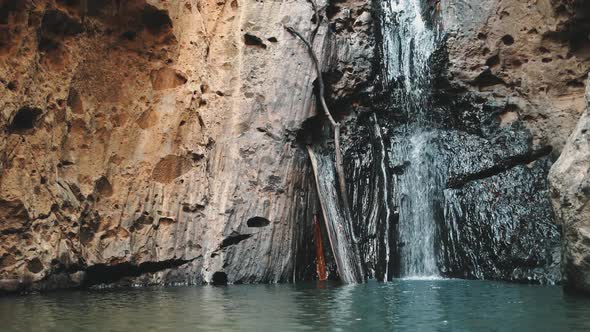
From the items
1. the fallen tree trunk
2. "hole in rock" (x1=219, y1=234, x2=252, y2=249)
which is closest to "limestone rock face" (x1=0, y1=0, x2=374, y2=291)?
"hole in rock" (x1=219, y1=234, x2=252, y2=249)

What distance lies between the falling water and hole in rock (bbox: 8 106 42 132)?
6.30 m

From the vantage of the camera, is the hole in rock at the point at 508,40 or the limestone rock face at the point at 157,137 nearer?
the limestone rock face at the point at 157,137

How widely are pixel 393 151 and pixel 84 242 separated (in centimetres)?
583

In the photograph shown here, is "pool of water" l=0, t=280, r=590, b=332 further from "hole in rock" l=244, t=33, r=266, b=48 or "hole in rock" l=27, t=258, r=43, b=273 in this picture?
"hole in rock" l=244, t=33, r=266, b=48

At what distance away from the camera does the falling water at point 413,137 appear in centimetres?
1123

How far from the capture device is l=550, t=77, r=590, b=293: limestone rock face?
6.69 m

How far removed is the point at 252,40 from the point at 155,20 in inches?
71.2

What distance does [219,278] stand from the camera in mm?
10656

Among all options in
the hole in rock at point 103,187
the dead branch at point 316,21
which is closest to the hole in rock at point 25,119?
the hole in rock at point 103,187

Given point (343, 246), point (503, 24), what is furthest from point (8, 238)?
point (503, 24)

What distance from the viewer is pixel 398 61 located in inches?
512

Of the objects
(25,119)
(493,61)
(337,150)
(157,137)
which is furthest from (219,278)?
(493,61)

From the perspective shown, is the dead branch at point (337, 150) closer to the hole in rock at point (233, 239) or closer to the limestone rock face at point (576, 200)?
the hole in rock at point (233, 239)

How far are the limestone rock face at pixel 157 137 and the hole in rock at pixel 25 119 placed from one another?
2 cm
